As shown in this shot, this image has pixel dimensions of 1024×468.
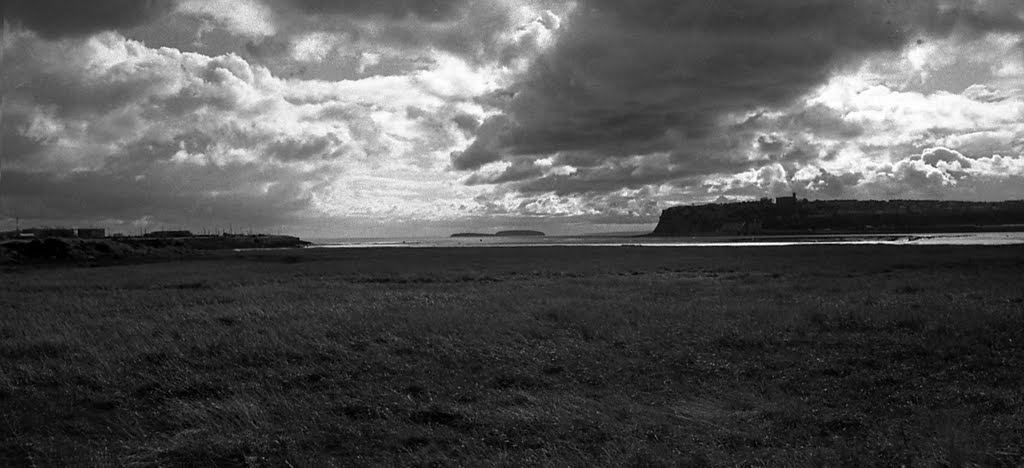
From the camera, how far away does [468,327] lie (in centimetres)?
1736

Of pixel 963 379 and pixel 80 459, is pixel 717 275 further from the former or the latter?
pixel 80 459

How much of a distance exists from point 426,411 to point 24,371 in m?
9.19

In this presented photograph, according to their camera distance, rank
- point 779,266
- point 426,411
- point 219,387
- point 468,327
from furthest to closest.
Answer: point 779,266
point 468,327
point 219,387
point 426,411

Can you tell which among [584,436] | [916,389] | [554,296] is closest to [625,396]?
[584,436]

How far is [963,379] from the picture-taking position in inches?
460

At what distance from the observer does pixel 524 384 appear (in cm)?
1221

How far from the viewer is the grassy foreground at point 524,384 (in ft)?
28.5

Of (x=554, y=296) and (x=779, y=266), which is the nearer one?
(x=554, y=296)

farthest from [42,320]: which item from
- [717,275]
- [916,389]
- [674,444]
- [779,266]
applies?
[779,266]

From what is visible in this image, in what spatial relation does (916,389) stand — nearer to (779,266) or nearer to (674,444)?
(674,444)

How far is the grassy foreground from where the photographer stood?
8.68 metres

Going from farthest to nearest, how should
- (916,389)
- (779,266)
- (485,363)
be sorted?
(779,266), (485,363), (916,389)

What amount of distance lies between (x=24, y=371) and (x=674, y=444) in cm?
1305

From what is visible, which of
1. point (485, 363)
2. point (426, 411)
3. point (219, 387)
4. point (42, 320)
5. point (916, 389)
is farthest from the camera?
point (42, 320)
